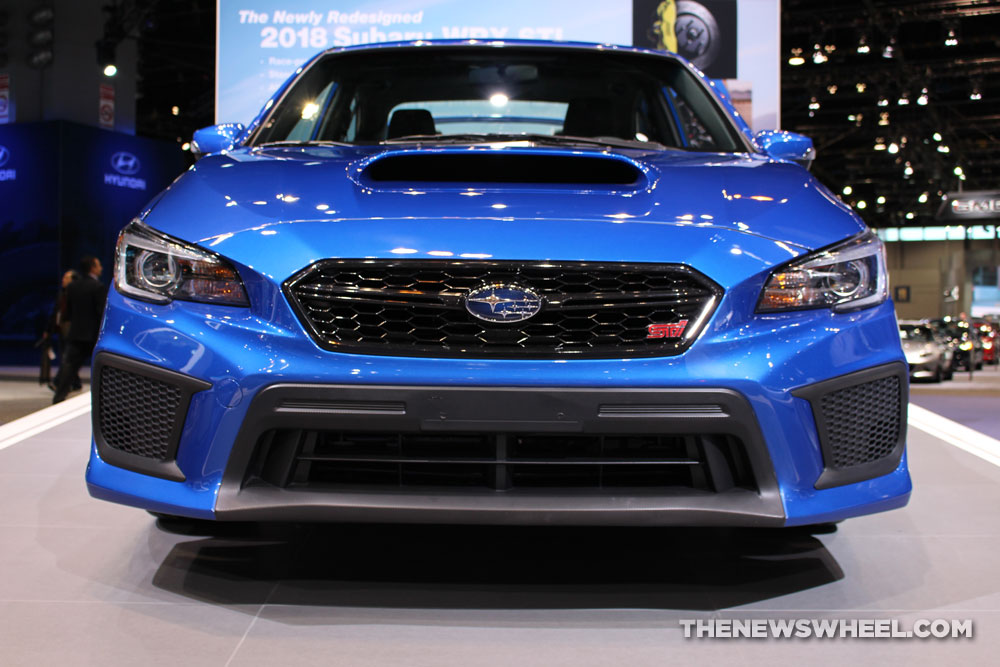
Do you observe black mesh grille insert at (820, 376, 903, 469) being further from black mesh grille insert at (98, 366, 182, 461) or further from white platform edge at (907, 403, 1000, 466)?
white platform edge at (907, 403, 1000, 466)

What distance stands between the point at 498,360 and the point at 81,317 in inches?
307

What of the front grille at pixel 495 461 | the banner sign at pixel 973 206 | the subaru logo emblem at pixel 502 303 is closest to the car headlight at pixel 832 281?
the front grille at pixel 495 461

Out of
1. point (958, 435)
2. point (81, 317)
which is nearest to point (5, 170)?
point (81, 317)

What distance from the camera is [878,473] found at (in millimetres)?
2041

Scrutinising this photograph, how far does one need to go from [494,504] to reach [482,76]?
2.02 metres

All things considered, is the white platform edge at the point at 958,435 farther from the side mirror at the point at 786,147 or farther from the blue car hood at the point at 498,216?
the blue car hood at the point at 498,216

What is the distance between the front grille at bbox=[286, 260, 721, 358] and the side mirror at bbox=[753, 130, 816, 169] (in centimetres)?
104

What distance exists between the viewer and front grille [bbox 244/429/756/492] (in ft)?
6.27

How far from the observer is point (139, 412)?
2012mm

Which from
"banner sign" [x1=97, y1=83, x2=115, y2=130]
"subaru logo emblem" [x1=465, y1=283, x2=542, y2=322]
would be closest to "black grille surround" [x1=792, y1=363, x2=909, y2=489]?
"subaru logo emblem" [x1=465, y1=283, x2=542, y2=322]

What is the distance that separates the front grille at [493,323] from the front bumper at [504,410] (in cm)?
4

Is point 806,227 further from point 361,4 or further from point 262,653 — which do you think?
point 361,4

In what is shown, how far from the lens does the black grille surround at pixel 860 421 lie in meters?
1.95

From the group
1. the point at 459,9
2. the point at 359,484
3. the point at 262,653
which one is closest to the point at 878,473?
the point at 359,484
